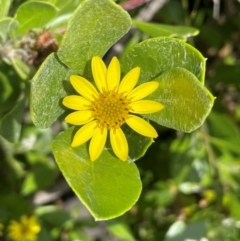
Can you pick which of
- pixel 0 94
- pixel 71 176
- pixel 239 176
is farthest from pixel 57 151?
pixel 239 176

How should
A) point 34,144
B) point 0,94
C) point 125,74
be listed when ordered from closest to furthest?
point 125,74, point 0,94, point 34,144

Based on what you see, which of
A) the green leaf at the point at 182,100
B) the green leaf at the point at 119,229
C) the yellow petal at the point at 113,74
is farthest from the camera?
the green leaf at the point at 119,229

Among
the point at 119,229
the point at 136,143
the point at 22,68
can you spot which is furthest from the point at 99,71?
the point at 119,229

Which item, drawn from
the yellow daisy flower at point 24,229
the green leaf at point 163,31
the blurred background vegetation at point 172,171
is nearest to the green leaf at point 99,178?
the green leaf at point 163,31

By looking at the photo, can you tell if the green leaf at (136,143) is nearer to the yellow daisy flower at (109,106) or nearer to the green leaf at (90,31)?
the yellow daisy flower at (109,106)

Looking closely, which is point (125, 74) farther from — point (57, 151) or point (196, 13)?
point (196, 13)

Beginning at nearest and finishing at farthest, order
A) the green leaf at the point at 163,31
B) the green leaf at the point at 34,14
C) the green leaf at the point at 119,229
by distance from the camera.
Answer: the green leaf at the point at 34,14 → the green leaf at the point at 163,31 → the green leaf at the point at 119,229

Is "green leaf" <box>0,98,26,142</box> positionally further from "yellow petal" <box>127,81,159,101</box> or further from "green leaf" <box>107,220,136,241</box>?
"green leaf" <box>107,220,136,241</box>
